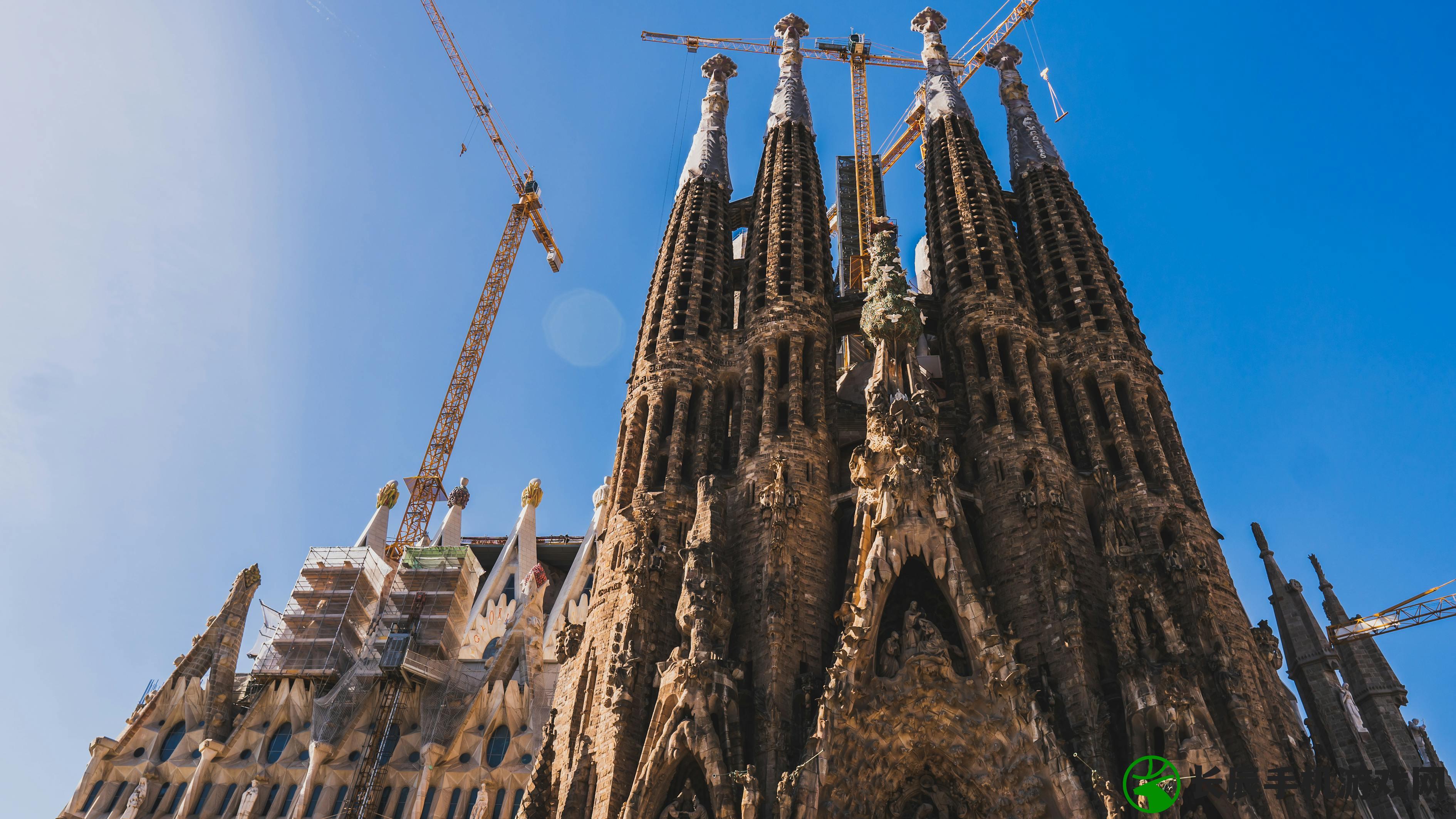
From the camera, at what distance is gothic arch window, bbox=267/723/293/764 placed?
3684 centimetres

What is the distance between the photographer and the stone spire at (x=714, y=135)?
41.0 metres

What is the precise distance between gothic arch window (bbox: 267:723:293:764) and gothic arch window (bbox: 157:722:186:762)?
3216 millimetres

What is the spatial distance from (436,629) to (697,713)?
81.4 ft

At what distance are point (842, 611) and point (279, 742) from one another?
2552 cm

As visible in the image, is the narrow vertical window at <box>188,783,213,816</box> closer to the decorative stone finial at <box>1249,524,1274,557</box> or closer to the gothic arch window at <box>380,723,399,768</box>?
the gothic arch window at <box>380,723,399,768</box>

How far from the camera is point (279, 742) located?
37.6m

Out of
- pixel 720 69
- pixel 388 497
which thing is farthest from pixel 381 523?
pixel 720 69

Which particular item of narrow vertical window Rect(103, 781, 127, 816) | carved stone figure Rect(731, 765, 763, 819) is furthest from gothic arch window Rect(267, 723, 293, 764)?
carved stone figure Rect(731, 765, 763, 819)

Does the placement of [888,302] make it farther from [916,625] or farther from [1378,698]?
[1378,698]

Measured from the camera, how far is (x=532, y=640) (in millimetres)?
39062

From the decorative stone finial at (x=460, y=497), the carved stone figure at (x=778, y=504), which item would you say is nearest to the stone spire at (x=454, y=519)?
the decorative stone finial at (x=460, y=497)

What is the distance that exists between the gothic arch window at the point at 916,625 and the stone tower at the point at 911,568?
7 centimetres

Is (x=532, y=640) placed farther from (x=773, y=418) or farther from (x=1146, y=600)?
(x=1146, y=600)

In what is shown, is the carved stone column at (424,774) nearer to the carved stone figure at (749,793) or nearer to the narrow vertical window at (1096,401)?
the carved stone figure at (749,793)
